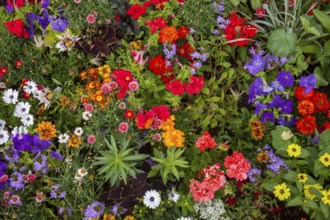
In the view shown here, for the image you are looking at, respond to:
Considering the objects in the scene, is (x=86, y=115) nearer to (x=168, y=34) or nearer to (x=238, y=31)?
(x=168, y=34)

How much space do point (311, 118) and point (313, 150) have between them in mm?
222

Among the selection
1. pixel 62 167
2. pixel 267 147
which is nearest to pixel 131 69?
pixel 62 167

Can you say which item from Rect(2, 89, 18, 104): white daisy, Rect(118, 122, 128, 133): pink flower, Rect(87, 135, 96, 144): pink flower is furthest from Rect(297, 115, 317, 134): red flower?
Rect(2, 89, 18, 104): white daisy

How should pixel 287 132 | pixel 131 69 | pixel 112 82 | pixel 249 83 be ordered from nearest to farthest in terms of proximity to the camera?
pixel 287 132
pixel 112 82
pixel 131 69
pixel 249 83

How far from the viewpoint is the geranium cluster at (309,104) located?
9.16ft

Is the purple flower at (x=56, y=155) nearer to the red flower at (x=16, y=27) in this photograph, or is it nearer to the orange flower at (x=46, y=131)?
the orange flower at (x=46, y=131)

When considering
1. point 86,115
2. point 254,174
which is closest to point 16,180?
point 86,115

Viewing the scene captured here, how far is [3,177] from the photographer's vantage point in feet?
8.79

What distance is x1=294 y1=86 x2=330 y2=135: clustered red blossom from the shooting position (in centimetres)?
279

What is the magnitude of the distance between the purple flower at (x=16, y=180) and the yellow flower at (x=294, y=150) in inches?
71.3

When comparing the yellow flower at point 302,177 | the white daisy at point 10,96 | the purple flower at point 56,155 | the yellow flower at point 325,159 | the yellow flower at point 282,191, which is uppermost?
the white daisy at point 10,96

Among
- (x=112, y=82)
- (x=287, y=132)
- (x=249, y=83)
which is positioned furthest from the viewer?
(x=249, y=83)

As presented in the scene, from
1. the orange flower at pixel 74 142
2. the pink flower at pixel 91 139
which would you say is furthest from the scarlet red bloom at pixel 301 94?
the orange flower at pixel 74 142

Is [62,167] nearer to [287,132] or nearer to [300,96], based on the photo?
[287,132]
